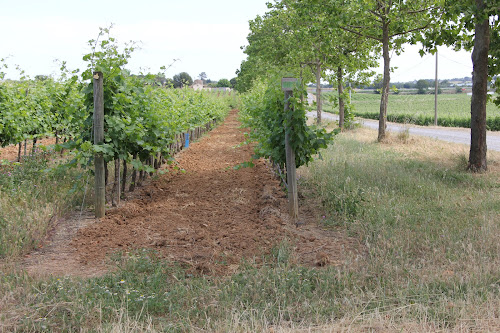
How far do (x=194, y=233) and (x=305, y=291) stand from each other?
231cm

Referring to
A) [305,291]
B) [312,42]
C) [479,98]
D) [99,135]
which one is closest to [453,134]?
[312,42]

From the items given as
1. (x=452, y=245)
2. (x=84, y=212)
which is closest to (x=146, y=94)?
(x=84, y=212)

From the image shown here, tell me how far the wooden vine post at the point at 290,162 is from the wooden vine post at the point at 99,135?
2693 millimetres

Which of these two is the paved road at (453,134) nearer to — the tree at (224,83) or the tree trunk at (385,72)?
the tree trunk at (385,72)

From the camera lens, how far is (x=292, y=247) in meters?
5.29

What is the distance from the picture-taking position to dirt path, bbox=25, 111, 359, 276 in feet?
16.5

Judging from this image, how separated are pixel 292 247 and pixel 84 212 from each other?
3.65 meters

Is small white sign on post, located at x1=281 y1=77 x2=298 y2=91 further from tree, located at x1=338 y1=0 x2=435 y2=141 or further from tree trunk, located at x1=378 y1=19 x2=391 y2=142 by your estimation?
tree trunk, located at x1=378 y1=19 x2=391 y2=142

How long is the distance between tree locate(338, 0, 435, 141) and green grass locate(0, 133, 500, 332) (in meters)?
9.75

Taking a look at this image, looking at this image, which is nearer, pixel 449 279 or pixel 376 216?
pixel 449 279

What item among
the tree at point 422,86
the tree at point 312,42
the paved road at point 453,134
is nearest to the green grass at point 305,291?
the tree at point 312,42

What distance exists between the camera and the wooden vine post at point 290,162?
6746 mm

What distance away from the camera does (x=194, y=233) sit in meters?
6.05

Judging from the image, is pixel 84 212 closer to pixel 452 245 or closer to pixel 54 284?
pixel 54 284
